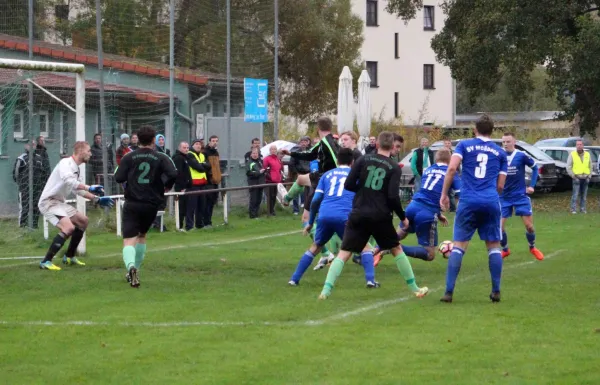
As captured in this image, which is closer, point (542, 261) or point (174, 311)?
point (174, 311)

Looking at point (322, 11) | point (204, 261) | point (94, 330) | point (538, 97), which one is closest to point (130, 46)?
point (204, 261)

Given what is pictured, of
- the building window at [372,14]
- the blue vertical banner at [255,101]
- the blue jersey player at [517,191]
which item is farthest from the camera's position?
the building window at [372,14]

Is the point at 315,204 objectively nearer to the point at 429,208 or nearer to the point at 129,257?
the point at 429,208

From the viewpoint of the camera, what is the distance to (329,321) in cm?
1018

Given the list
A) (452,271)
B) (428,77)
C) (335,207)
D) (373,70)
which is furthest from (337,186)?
(428,77)

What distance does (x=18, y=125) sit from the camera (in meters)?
20.4

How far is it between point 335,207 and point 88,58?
1475 centimetres

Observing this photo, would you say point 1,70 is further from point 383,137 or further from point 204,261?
point 383,137

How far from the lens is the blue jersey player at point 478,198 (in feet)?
38.0

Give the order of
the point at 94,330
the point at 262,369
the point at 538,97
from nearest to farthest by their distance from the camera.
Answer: the point at 262,369
the point at 94,330
the point at 538,97

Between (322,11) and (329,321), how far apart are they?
40450 mm

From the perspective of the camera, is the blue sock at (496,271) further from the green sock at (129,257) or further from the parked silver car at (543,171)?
the parked silver car at (543,171)

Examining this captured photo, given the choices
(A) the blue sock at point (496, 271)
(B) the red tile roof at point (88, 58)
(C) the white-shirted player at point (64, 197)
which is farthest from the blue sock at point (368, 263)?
→ (B) the red tile roof at point (88, 58)

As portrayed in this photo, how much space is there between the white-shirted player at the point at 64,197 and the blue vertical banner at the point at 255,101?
12355 mm
